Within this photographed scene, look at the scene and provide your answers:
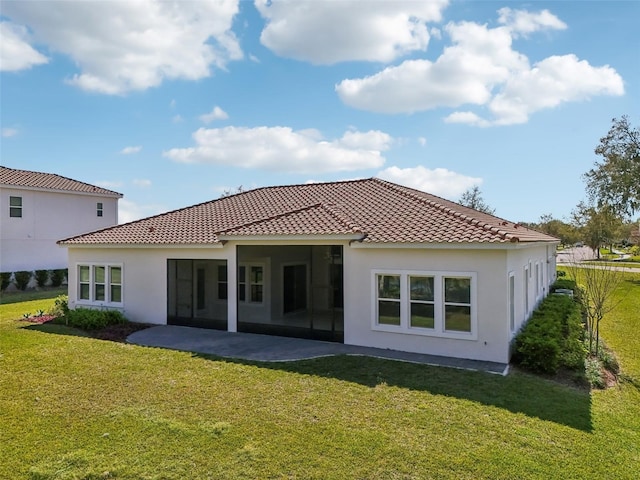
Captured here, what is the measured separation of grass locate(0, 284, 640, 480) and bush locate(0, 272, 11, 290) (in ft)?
64.8

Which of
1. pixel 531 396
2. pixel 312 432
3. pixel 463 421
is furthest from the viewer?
pixel 531 396

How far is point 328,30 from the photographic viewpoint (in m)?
13.4

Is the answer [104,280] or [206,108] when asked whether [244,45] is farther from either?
[104,280]

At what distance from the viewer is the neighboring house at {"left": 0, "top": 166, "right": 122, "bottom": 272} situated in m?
29.1

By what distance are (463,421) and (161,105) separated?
16.2 metres

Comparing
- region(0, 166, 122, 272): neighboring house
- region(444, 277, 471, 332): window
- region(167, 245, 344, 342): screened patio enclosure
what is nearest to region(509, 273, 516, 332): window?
region(444, 277, 471, 332): window

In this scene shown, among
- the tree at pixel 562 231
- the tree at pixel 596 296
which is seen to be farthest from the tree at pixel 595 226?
the tree at pixel 596 296

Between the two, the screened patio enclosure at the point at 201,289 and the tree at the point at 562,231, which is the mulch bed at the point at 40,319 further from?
the tree at the point at 562,231

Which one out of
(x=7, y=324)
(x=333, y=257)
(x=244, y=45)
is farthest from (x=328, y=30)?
(x=7, y=324)

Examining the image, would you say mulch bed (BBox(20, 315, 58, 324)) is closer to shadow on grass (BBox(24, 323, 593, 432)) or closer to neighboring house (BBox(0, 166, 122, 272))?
shadow on grass (BBox(24, 323, 593, 432))

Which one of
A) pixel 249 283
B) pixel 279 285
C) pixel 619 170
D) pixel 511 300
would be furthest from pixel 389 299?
pixel 619 170

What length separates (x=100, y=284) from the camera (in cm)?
1859

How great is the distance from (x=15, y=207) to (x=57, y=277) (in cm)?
541

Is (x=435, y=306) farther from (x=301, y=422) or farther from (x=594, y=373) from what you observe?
(x=301, y=422)
